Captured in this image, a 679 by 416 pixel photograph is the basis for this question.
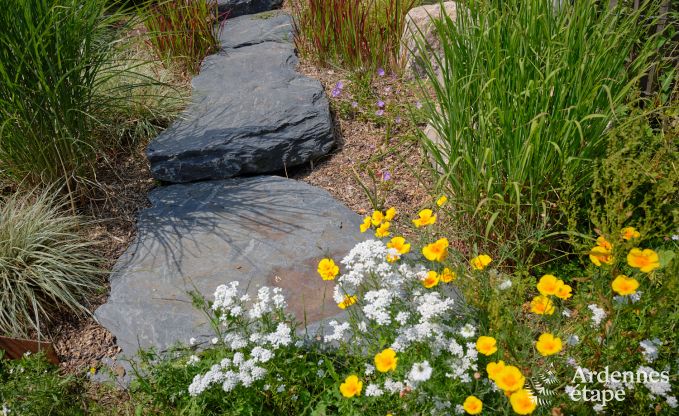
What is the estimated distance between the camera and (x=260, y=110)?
12.3 ft

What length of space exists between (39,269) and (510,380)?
2.01 meters

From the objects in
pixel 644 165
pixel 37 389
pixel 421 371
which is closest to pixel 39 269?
pixel 37 389

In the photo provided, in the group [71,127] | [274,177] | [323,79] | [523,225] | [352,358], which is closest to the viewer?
[352,358]

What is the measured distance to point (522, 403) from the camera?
4.73 feet

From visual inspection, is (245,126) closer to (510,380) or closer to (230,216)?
(230,216)

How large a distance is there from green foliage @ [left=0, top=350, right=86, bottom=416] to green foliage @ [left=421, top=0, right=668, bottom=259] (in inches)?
63.4

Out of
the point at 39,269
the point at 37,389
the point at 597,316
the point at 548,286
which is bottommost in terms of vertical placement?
the point at 37,389

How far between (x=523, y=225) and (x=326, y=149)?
1.39 meters

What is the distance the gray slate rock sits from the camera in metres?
5.93

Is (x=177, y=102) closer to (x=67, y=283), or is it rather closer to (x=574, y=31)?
(x=67, y=283)

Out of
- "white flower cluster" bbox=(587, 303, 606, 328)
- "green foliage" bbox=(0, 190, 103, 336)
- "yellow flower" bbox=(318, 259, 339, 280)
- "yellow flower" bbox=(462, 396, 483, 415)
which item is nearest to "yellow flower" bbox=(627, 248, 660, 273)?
"white flower cluster" bbox=(587, 303, 606, 328)

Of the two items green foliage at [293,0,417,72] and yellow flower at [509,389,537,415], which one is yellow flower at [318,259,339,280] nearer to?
yellow flower at [509,389,537,415]

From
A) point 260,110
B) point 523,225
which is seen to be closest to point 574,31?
point 523,225

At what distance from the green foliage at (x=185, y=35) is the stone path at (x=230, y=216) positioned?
1.45 feet
